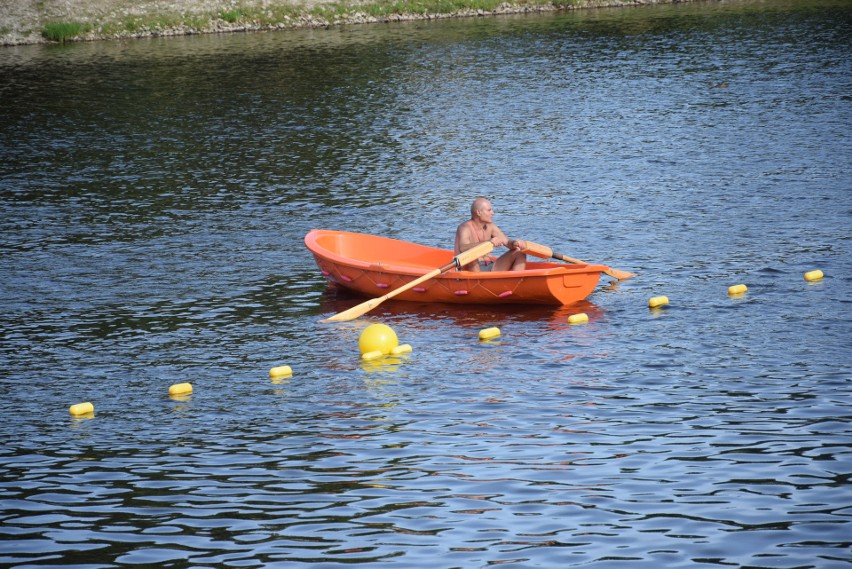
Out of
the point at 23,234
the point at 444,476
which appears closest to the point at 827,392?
the point at 444,476

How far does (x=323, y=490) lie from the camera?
10375mm

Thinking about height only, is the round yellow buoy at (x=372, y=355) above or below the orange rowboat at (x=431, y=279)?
below

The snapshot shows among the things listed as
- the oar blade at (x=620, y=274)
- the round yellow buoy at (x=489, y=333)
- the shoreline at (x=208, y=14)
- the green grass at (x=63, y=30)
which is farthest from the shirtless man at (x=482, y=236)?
the green grass at (x=63, y=30)

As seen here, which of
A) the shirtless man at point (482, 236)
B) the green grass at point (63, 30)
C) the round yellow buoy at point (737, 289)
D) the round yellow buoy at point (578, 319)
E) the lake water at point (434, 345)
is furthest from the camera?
the green grass at point (63, 30)

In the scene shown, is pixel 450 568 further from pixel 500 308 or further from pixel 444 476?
pixel 500 308

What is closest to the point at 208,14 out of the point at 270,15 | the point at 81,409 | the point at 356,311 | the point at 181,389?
the point at 270,15

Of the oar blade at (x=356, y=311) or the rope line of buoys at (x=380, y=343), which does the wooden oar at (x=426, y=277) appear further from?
the rope line of buoys at (x=380, y=343)

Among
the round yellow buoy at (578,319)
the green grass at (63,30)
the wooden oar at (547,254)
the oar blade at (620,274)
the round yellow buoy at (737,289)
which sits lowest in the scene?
the round yellow buoy at (578,319)

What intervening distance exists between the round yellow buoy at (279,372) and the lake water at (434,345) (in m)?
0.12

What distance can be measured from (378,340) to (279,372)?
1368 mm

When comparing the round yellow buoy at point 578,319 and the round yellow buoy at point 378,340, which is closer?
the round yellow buoy at point 378,340

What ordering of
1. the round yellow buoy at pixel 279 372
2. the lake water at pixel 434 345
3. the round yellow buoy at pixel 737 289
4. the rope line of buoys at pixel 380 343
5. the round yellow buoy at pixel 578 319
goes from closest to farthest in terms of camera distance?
the lake water at pixel 434 345 → the rope line of buoys at pixel 380 343 → the round yellow buoy at pixel 279 372 → the round yellow buoy at pixel 578 319 → the round yellow buoy at pixel 737 289

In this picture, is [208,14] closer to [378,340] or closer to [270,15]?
[270,15]

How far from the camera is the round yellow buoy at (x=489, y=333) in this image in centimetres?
1491
